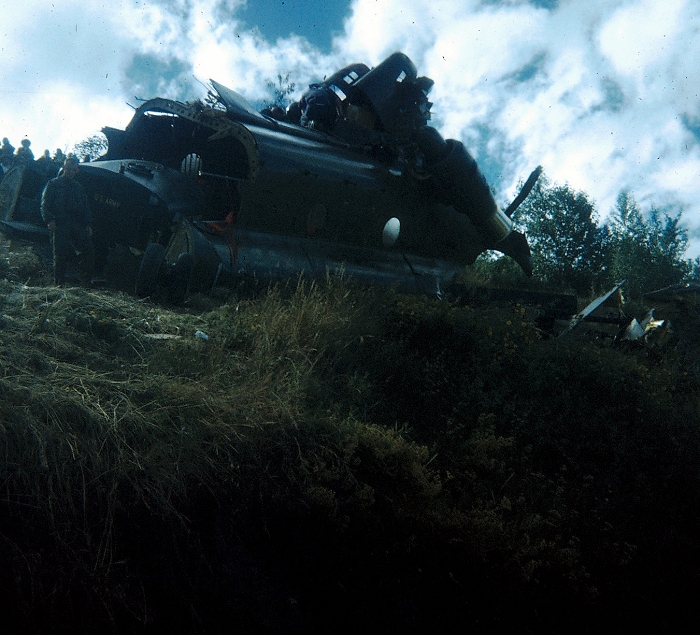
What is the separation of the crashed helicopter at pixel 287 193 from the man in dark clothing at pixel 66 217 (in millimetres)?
707

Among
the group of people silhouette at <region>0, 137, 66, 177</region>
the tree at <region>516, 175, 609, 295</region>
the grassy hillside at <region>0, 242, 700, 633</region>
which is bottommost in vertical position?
the grassy hillside at <region>0, 242, 700, 633</region>

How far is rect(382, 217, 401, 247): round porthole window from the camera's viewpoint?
10945mm

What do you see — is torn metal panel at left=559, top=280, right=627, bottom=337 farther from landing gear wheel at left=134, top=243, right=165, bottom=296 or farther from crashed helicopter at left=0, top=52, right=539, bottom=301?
landing gear wheel at left=134, top=243, right=165, bottom=296

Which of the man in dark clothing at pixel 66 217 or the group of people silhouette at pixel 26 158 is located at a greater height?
the group of people silhouette at pixel 26 158

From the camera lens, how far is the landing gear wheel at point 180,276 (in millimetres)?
8234

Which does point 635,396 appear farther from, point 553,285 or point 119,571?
point 553,285

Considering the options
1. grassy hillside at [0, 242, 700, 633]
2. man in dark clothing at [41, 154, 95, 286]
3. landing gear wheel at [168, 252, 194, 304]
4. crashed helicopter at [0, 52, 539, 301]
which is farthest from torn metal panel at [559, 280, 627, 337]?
man in dark clothing at [41, 154, 95, 286]

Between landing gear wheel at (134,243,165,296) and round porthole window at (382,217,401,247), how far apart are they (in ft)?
14.0

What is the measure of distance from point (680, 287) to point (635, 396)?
6.74 m

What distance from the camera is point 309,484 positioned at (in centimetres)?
405

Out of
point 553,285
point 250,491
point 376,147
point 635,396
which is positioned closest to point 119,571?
point 250,491

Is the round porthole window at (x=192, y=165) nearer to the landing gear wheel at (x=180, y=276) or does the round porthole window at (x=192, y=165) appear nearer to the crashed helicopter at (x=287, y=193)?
the crashed helicopter at (x=287, y=193)

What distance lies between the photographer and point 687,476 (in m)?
6.12

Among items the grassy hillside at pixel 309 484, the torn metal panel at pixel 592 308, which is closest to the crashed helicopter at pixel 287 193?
the grassy hillside at pixel 309 484
